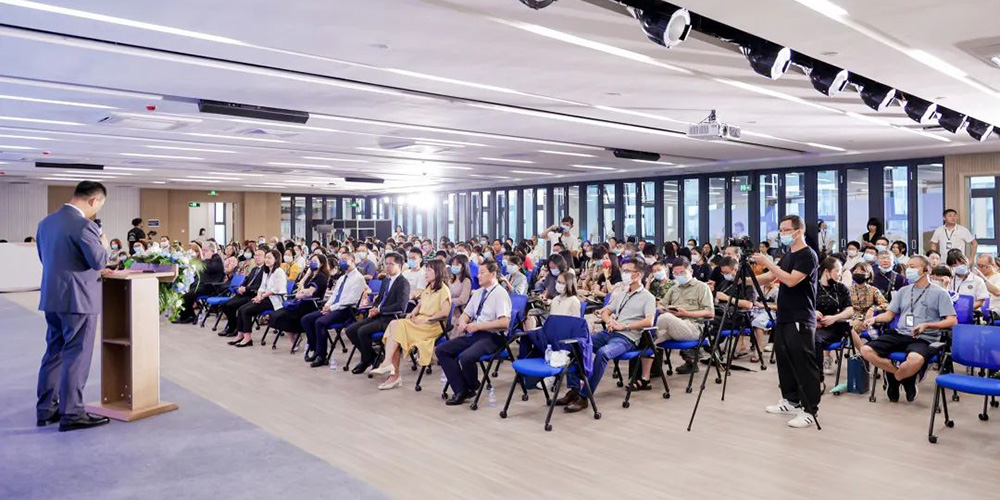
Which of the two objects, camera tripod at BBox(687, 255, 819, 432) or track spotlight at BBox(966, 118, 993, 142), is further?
track spotlight at BBox(966, 118, 993, 142)

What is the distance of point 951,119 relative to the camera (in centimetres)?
921

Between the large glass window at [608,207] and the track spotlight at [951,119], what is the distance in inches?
507

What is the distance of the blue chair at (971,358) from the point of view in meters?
5.07

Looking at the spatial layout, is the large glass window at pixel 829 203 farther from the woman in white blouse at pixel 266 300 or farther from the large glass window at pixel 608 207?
the woman in white blouse at pixel 266 300

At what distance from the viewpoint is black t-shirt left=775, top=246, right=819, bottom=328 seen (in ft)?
18.4

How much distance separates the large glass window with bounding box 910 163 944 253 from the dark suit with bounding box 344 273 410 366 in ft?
41.6

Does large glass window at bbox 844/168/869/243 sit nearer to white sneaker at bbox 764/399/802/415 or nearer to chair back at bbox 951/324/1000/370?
chair back at bbox 951/324/1000/370

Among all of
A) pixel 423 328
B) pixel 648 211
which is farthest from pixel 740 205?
pixel 423 328

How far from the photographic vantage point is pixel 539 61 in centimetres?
661

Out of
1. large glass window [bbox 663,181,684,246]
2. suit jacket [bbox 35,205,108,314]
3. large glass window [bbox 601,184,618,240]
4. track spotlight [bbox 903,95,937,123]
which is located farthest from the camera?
large glass window [bbox 601,184,618,240]

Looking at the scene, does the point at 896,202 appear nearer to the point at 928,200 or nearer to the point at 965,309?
the point at 928,200

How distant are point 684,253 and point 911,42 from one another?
7.87 meters

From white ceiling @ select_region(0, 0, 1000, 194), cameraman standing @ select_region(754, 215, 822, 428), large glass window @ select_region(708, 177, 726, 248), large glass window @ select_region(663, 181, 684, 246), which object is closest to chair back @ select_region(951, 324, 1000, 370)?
cameraman standing @ select_region(754, 215, 822, 428)

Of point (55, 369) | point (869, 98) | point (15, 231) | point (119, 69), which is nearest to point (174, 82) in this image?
point (119, 69)
